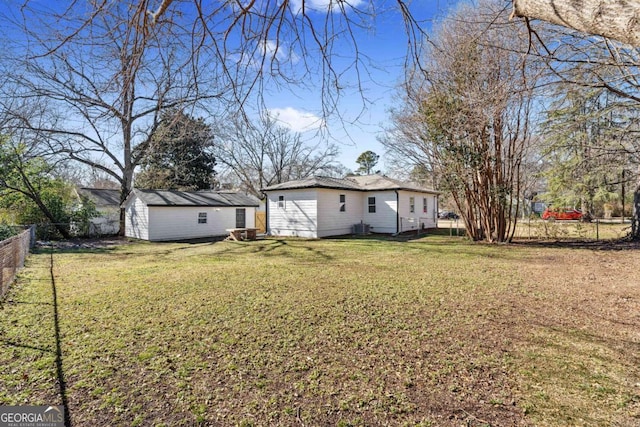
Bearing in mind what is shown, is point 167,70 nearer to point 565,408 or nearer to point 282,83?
point 282,83

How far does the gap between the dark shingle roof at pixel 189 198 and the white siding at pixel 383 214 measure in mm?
7403

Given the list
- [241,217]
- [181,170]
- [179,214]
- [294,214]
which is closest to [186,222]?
[179,214]

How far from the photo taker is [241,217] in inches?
798

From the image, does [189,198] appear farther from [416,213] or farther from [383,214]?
[416,213]

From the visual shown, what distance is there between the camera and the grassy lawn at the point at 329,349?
2465 millimetres

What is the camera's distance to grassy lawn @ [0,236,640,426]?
8.09 feet

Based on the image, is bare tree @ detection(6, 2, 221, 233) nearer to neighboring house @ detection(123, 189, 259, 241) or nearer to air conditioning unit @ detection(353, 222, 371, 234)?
neighboring house @ detection(123, 189, 259, 241)

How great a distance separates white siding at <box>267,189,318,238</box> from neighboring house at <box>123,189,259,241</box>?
3.11m

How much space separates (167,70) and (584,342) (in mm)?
5161

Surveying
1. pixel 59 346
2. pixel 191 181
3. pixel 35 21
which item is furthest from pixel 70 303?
pixel 191 181

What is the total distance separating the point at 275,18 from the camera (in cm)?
257

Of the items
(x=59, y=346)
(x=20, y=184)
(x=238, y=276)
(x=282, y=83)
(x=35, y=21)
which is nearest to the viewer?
(x=35, y=21)

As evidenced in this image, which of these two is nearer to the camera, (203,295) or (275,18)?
(275,18)

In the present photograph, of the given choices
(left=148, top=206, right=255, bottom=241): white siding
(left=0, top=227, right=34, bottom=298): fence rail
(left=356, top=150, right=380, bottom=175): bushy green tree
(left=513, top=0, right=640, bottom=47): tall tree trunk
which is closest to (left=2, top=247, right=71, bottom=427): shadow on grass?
(left=0, top=227, right=34, bottom=298): fence rail
